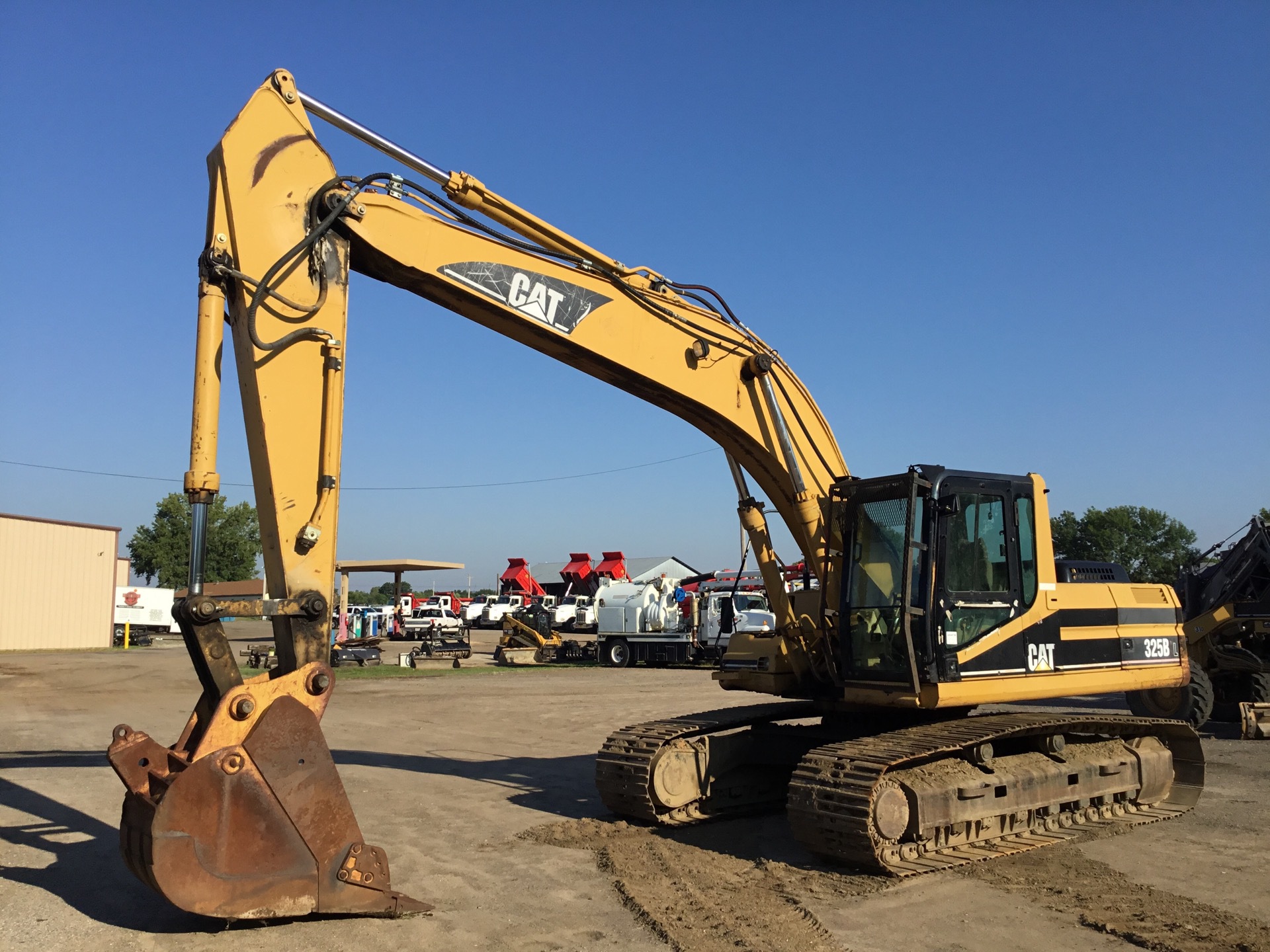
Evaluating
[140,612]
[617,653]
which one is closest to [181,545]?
[140,612]

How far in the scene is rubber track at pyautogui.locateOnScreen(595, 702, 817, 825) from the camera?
8.62 meters

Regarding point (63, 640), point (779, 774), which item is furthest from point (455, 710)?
point (63, 640)

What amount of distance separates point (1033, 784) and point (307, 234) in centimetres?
705

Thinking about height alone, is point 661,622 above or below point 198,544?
below

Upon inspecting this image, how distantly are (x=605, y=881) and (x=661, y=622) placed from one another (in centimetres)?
2755

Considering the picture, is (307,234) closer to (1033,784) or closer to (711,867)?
(711,867)

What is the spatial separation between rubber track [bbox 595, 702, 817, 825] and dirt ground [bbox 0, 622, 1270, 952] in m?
0.23

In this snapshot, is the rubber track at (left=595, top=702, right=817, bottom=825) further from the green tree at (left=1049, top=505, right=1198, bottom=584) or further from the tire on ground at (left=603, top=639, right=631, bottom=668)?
the green tree at (left=1049, top=505, right=1198, bottom=584)

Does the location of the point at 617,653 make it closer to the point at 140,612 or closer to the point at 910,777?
the point at 910,777

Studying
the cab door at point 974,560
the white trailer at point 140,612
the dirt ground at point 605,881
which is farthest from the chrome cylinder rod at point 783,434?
the white trailer at point 140,612

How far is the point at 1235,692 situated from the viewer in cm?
1598

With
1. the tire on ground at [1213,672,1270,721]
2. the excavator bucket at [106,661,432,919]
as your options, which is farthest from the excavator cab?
the tire on ground at [1213,672,1270,721]

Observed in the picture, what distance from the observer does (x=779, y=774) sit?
9.74 metres

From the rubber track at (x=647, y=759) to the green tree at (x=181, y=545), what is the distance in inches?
3208
